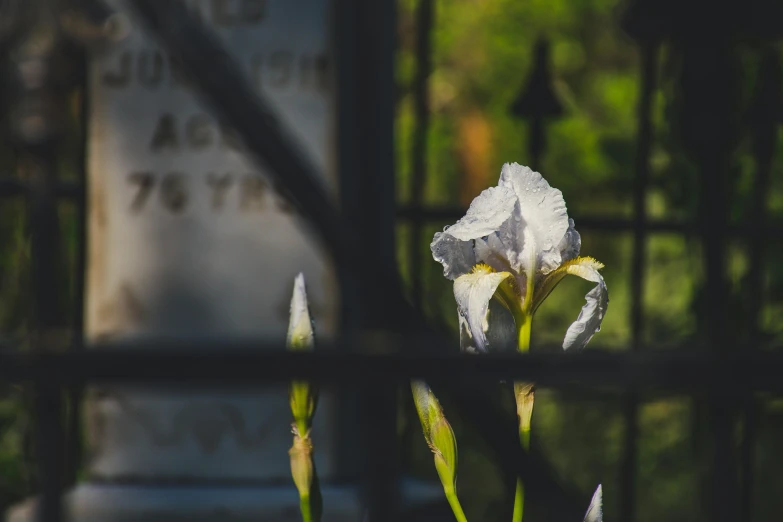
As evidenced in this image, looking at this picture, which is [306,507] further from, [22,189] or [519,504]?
[22,189]

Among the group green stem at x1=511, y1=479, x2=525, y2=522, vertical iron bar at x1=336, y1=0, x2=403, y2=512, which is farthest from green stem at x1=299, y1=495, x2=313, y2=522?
vertical iron bar at x1=336, y1=0, x2=403, y2=512

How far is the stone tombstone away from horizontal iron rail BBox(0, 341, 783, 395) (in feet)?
4.75

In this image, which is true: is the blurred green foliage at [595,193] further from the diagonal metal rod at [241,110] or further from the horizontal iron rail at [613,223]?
the diagonal metal rod at [241,110]

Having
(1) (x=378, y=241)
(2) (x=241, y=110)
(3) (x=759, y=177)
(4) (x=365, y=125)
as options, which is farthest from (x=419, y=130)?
(3) (x=759, y=177)

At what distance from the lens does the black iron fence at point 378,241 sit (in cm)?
60

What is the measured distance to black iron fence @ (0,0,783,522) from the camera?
1.98ft

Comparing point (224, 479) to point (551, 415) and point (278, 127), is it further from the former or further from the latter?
point (551, 415)

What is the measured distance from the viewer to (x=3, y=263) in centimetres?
336

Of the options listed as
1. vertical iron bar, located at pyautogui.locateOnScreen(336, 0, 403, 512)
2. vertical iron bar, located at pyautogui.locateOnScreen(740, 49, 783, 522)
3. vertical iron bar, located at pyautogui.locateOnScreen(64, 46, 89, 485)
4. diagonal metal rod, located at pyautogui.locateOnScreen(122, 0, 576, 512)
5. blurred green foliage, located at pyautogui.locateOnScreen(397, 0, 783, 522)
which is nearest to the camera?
diagonal metal rod, located at pyautogui.locateOnScreen(122, 0, 576, 512)

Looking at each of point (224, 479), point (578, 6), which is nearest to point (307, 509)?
point (224, 479)

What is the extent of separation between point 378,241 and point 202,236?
44 centimetres

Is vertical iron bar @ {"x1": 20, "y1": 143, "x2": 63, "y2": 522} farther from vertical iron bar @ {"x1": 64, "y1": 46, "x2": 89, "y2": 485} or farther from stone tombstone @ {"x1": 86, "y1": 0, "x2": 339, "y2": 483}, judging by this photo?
vertical iron bar @ {"x1": 64, "y1": 46, "x2": 89, "y2": 485}

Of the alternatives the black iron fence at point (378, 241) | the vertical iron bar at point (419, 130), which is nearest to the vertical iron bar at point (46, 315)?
the black iron fence at point (378, 241)

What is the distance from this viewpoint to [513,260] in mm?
781
